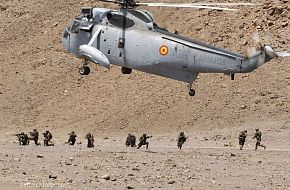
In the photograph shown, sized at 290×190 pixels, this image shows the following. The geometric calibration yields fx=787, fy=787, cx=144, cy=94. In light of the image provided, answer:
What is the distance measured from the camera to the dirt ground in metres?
40.2

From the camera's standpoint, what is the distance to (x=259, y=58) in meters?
24.5

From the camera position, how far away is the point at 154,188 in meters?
19.2

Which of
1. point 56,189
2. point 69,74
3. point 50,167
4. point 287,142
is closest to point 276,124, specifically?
point 287,142

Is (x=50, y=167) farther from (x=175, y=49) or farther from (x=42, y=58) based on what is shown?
(x=42, y=58)

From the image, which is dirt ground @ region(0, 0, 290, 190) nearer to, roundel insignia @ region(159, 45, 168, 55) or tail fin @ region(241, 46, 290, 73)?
roundel insignia @ region(159, 45, 168, 55)

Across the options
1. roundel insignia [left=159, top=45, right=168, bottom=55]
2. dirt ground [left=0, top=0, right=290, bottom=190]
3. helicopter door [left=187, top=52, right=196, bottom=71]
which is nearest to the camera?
helicopter door [left=187, top=52, right=196, bottom=71]

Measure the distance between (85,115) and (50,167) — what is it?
22733 millimetres

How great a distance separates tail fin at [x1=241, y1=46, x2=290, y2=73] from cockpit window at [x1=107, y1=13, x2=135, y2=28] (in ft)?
15.4

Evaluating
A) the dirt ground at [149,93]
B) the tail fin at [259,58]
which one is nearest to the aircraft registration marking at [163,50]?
the tail fin at [259,58]

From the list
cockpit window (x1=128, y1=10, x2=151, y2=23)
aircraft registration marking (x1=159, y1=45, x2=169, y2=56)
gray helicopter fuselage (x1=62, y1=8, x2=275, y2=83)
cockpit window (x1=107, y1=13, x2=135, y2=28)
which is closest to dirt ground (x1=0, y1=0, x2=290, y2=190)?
gray helicopter fuselage (x1=62, y1=8, x2=275, y2=83)

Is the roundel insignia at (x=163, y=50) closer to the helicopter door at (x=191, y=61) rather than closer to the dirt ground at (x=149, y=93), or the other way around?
the helicopter door at (x=191, y=61)

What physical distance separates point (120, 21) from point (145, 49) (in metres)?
1.55

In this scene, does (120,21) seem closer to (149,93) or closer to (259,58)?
(259,58)

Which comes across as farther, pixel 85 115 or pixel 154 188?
pixel 85 115
